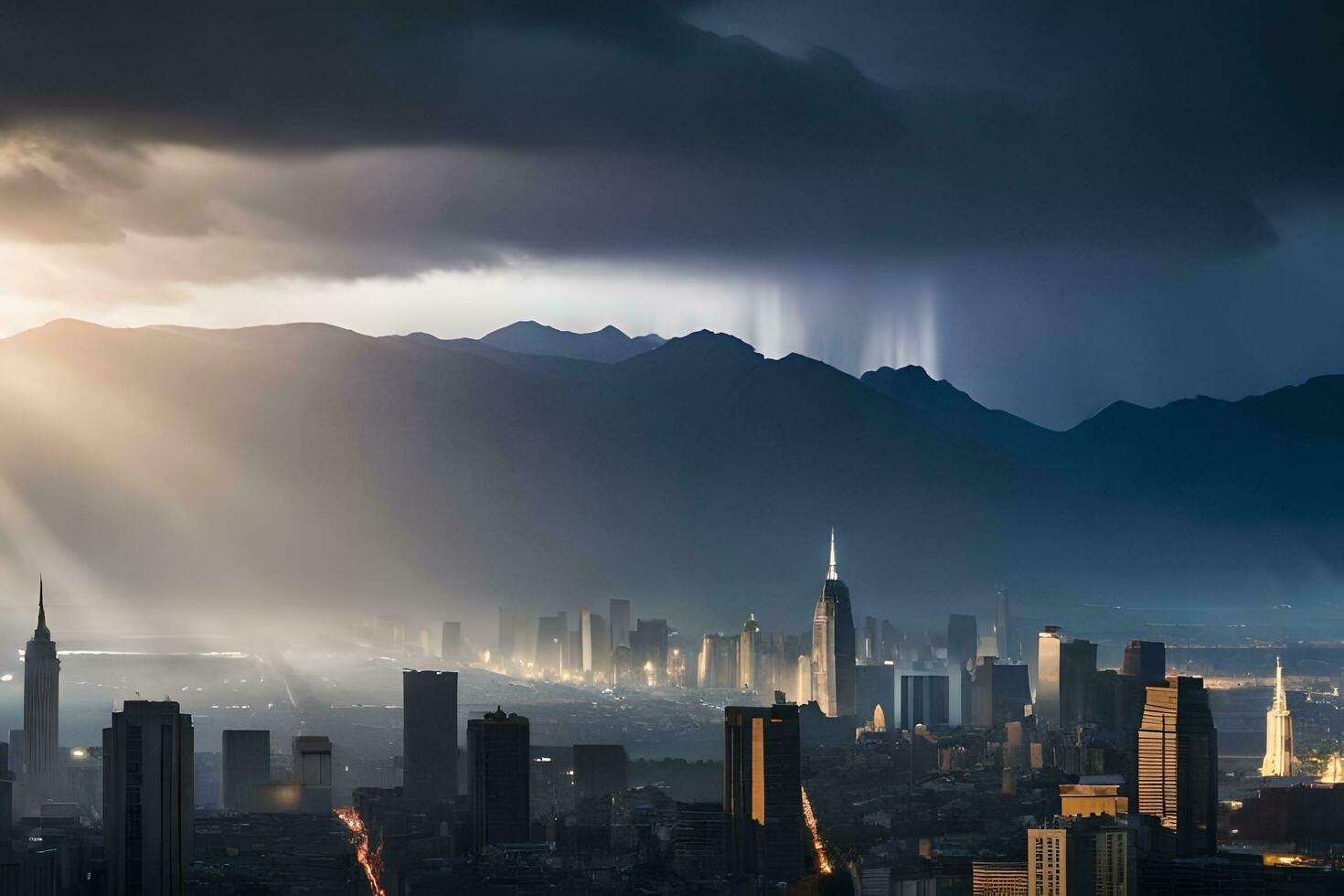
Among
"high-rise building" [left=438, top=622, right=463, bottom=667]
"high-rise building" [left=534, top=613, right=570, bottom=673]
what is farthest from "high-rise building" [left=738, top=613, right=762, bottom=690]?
"high-rise building" [left=438, top=622, right=463, bottom=667]

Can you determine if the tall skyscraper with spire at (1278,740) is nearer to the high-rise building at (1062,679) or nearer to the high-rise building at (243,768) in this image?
the high-rise building at (1062,679)

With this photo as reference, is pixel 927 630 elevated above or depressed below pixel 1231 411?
below

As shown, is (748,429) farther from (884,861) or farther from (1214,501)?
(884,861)

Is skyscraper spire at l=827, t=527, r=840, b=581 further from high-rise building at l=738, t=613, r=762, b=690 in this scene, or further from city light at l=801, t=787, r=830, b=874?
city light at l=801, t=787, r=830, b=874

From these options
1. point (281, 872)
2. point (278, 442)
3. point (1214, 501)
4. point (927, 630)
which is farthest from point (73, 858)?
point (1214, 501)

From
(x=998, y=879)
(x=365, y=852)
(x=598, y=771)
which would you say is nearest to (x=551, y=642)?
(x=598, y=771)

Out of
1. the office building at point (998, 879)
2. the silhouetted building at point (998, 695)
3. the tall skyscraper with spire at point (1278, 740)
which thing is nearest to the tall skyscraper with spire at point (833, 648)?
the silhouetted building at point (998, 695)

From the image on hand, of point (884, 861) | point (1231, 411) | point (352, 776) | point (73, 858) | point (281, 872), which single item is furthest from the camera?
point (1231, 411)
